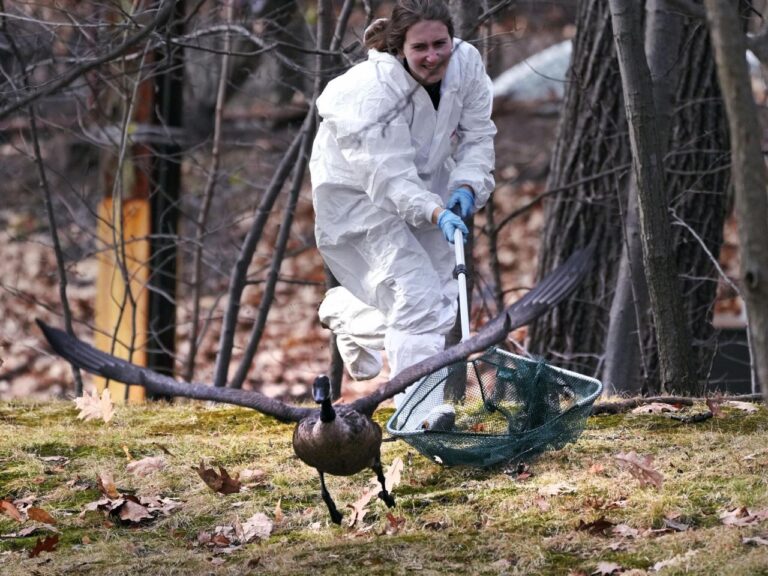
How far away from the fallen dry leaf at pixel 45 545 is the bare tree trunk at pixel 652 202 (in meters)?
3.21

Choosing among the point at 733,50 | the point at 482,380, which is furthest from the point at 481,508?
the point at 733,50

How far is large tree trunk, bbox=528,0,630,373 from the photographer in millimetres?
7711

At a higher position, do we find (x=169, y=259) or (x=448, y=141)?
(x=448, y=141)

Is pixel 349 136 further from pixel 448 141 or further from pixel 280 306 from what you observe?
pixel 280 306

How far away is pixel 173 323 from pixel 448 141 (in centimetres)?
370

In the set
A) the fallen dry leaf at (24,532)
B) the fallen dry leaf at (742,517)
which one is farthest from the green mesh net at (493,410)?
the fallen dry leaf at (24,532)

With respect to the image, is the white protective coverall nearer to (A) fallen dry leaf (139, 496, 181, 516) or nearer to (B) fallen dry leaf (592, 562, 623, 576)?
(A) fallen dry leaf (139, 496, 181, 516)

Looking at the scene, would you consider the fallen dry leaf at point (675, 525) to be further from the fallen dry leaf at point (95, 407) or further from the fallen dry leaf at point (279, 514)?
the fallen dry leaf at point (95, 407)

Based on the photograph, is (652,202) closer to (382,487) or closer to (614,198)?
(614,198)

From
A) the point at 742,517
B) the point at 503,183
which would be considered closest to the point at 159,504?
the point at 742,517

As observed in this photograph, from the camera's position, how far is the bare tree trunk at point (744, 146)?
3.10m

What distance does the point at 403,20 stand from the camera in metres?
5.25

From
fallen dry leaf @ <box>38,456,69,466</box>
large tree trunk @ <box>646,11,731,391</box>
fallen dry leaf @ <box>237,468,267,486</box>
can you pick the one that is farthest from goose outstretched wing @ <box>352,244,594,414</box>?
large tree trunk @ <box>646,11,731,391</box>

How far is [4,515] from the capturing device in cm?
475
